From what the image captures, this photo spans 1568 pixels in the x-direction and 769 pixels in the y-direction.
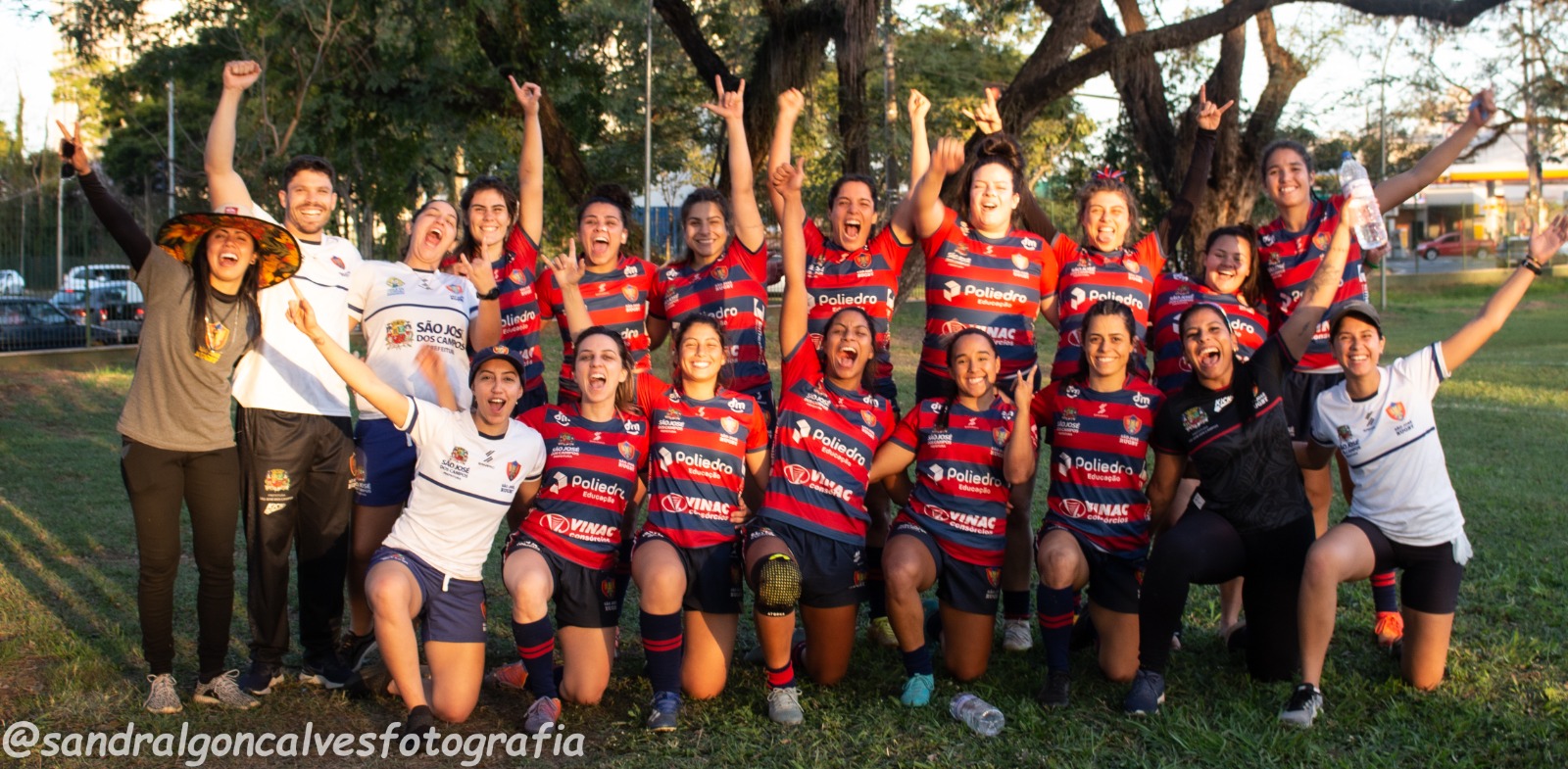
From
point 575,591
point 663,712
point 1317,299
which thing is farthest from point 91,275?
point 1317,299

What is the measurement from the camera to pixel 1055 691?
185 inches

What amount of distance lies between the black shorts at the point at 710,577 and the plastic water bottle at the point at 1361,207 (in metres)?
2.76

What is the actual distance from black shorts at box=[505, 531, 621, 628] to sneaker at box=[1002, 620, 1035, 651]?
1.75 metres

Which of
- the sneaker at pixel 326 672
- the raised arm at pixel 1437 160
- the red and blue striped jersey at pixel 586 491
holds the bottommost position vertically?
the sneaker at pixel 326 672

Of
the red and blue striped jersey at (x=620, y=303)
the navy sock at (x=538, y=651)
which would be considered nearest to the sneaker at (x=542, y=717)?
the navy sock at (x=538, y=651)

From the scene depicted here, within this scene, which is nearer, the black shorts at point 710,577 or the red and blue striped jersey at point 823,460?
the black shorts at point 710,577

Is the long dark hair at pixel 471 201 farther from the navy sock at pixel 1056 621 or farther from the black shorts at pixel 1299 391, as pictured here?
the black shorts at pixel 1299 391

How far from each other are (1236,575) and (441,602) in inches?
119

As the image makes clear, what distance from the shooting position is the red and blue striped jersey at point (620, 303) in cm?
548

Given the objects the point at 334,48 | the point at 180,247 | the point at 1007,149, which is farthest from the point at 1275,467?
the point at 334,48

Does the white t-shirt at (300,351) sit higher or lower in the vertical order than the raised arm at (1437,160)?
lower

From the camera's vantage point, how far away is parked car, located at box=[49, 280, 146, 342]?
55.0ft

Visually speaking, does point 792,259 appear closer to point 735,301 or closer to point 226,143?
point 735,301

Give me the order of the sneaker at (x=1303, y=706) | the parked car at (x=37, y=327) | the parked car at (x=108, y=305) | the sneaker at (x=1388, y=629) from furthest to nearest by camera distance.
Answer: the parked car at (x=108, y=305), the parked car at (x=37, y=327), the sneaker at (x=1388, y=629), the sneaker at (x=1303, y=706)
